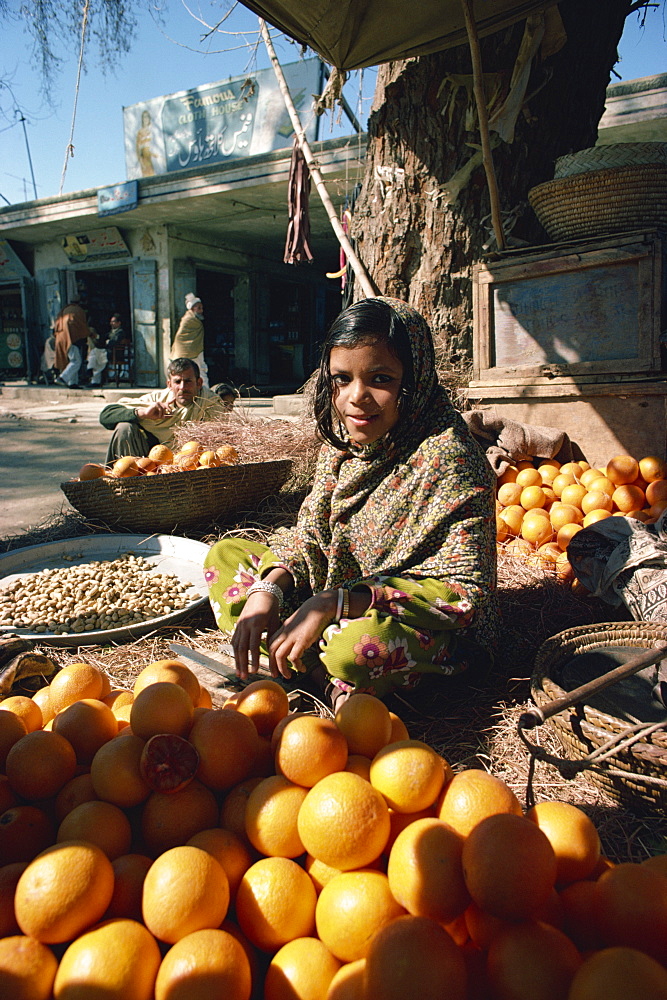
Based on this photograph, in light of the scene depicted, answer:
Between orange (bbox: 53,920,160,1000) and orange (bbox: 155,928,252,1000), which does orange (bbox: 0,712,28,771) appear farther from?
orange (bbox: 155,928,252,1000)

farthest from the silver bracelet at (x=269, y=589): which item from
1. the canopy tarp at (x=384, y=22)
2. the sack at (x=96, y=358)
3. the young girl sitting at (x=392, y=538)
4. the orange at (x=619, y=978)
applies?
the sack at (x=96, y=358)

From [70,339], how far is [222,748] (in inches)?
543

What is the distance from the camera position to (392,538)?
204 cm

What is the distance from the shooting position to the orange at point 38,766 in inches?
43.5

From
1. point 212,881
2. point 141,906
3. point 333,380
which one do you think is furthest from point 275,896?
point 333,380

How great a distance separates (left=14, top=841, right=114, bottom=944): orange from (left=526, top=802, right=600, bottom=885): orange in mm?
676

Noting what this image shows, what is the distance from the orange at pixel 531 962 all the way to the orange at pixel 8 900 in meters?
0.68

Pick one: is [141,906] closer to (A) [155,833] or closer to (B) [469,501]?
(A) [155,833]

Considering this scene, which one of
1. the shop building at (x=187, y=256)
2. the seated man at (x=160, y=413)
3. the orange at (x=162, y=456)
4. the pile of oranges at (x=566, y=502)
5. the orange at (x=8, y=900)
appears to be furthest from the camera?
the shop building at (x=187, y=256)

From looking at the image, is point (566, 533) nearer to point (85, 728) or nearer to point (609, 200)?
point (609, 200)

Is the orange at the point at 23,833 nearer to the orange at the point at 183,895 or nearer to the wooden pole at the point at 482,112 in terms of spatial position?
the orange at the point at 183,895

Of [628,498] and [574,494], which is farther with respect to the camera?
[574,494]

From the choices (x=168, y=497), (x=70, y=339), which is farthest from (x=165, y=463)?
(x=70, y=339)

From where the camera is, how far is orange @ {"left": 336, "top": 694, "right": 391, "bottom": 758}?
1.22 meters
